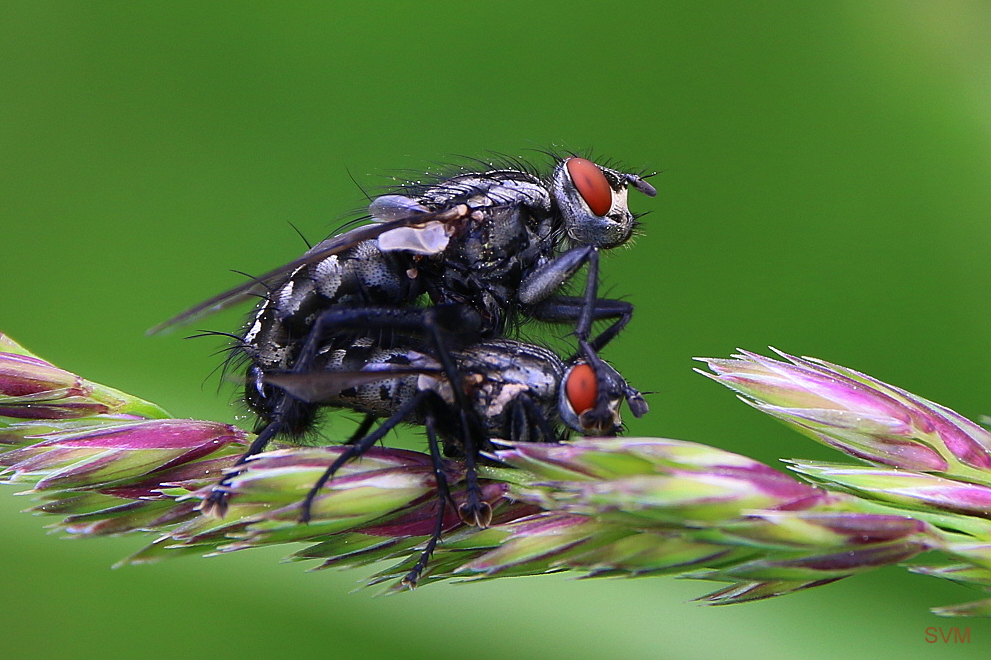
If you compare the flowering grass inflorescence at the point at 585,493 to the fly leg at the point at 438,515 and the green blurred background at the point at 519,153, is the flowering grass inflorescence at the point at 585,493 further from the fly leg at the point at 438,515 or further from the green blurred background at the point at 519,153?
the green blurred background at the point at 519,153

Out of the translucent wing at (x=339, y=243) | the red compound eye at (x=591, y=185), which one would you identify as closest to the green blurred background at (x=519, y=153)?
the red compound eye at (x=591, y=185)

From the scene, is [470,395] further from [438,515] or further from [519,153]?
[519,153]

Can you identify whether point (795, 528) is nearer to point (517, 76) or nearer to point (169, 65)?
point (517, 76)

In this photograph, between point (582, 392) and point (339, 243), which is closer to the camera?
point (582, 392)

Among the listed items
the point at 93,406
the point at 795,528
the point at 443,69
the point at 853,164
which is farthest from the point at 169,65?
the point at 795,528

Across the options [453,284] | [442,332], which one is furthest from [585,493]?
[453,284]

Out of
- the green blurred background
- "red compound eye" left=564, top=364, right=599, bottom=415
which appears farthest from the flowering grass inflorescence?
the green blurred background
